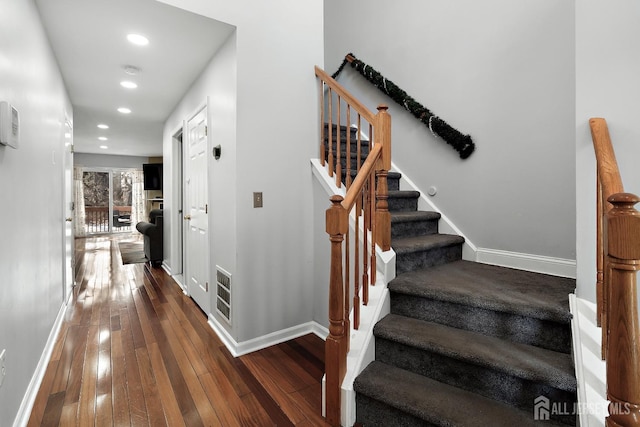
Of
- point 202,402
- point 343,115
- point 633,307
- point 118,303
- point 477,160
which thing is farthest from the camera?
point 343,115

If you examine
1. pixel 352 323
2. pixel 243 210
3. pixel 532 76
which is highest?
pixel 532 76

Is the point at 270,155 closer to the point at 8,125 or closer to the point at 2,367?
the point at 8,125

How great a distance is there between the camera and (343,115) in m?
4.17

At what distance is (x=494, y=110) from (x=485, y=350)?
189cm

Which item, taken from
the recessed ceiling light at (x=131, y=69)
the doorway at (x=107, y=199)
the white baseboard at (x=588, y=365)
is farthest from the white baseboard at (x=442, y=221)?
the doorway at (x=107, y=199)

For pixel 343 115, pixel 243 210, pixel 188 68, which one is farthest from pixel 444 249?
pixel 188 68

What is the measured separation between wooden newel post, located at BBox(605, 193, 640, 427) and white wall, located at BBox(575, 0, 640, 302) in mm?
715

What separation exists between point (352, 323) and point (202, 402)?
0.97m

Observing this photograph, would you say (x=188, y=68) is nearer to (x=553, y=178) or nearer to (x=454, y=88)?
(x=454, y=88)

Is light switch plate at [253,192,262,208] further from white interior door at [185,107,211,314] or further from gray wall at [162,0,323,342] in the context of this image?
white interior door at [185,107,211,314]

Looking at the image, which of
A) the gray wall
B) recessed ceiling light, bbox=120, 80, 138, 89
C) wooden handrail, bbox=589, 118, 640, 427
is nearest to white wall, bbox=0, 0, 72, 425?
recessed ceiling light, bbox=120, 80, 138, 89

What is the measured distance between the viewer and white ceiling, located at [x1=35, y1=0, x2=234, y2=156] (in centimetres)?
221

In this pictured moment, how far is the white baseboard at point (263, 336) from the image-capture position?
236 cm

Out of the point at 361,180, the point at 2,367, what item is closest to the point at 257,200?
the point at 361,180
